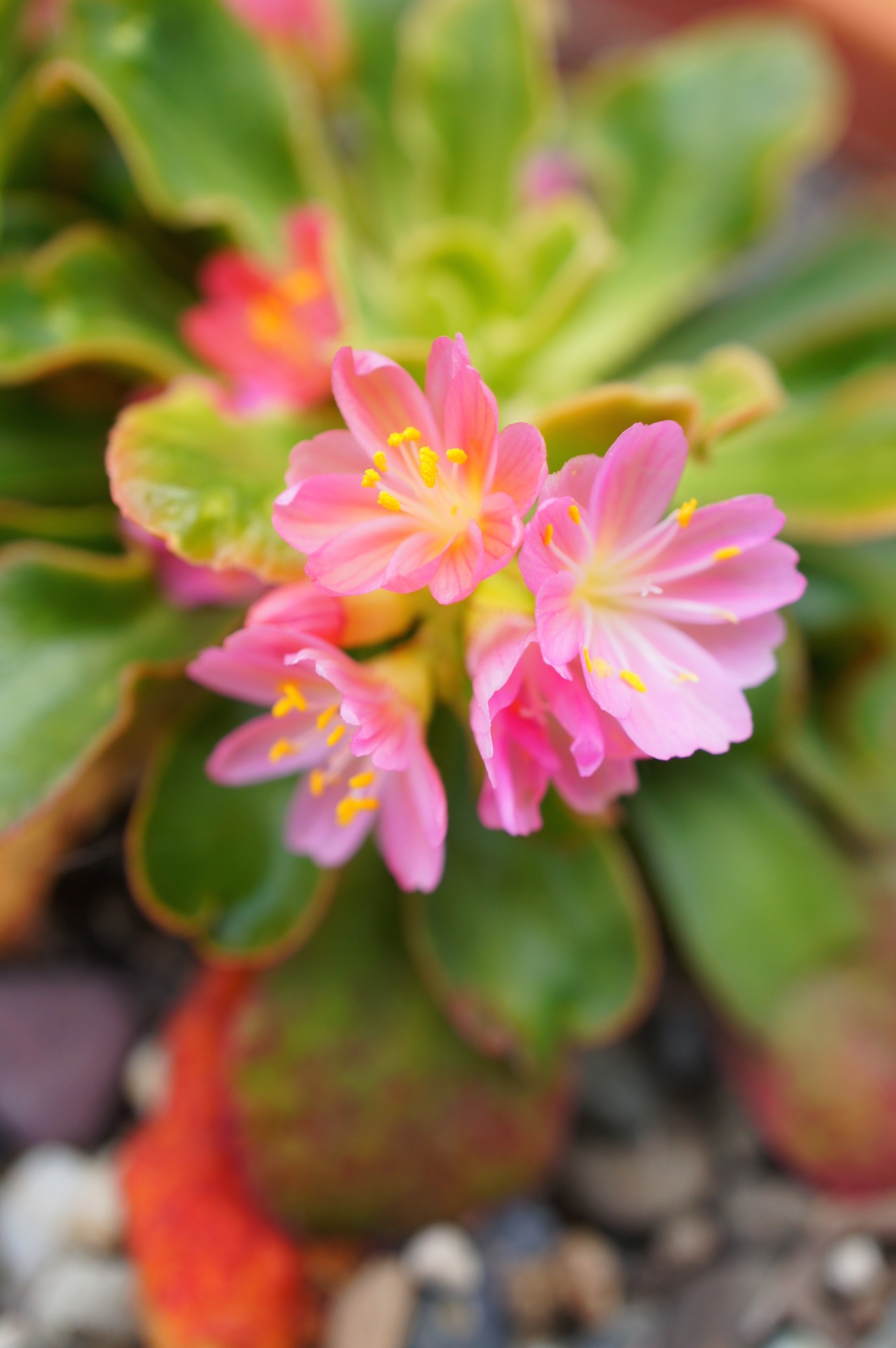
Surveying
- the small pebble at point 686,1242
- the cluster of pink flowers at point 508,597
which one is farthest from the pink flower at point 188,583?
the small pebble at point 686,1242

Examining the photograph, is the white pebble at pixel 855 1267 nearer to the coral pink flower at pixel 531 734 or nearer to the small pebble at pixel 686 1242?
the small pebble at pixel 686 1242

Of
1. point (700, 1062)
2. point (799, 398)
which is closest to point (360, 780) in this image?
point (700, 1062)

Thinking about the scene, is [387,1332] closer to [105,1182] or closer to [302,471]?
[105,1182]

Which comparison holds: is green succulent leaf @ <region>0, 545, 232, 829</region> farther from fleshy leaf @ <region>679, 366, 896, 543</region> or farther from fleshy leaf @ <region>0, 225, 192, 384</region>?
fleshy leaf @ <region>679, 366, 896, 543</region>

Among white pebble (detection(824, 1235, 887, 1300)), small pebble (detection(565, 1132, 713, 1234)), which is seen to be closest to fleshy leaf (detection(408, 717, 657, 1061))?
small pebble (detection(565, 1132, 713, 1234))

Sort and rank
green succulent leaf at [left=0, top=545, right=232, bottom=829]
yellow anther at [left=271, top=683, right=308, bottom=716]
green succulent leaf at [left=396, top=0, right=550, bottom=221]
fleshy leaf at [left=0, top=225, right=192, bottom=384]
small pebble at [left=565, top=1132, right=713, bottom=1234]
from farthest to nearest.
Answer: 1. green succulent leaf at [left=396, top=0, right=550, bottom=221]
2. small pebble at [left=565, top=1132, right=713, bottom=1234]
3. fleshy leaf at [left=0, top=225, right=192, bottom=384]
4. green succulent leaf at [left=0, top=545, right=232, bottom=829]
5. yellow anther at [left=271, top=683, right=308, bottom=716]

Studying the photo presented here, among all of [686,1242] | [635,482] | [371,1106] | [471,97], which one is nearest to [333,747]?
[635,482]

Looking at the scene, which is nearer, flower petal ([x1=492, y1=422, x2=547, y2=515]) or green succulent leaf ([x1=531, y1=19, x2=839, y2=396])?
flower petal ([x1=492, y1=422, x2=547, y2=515])
